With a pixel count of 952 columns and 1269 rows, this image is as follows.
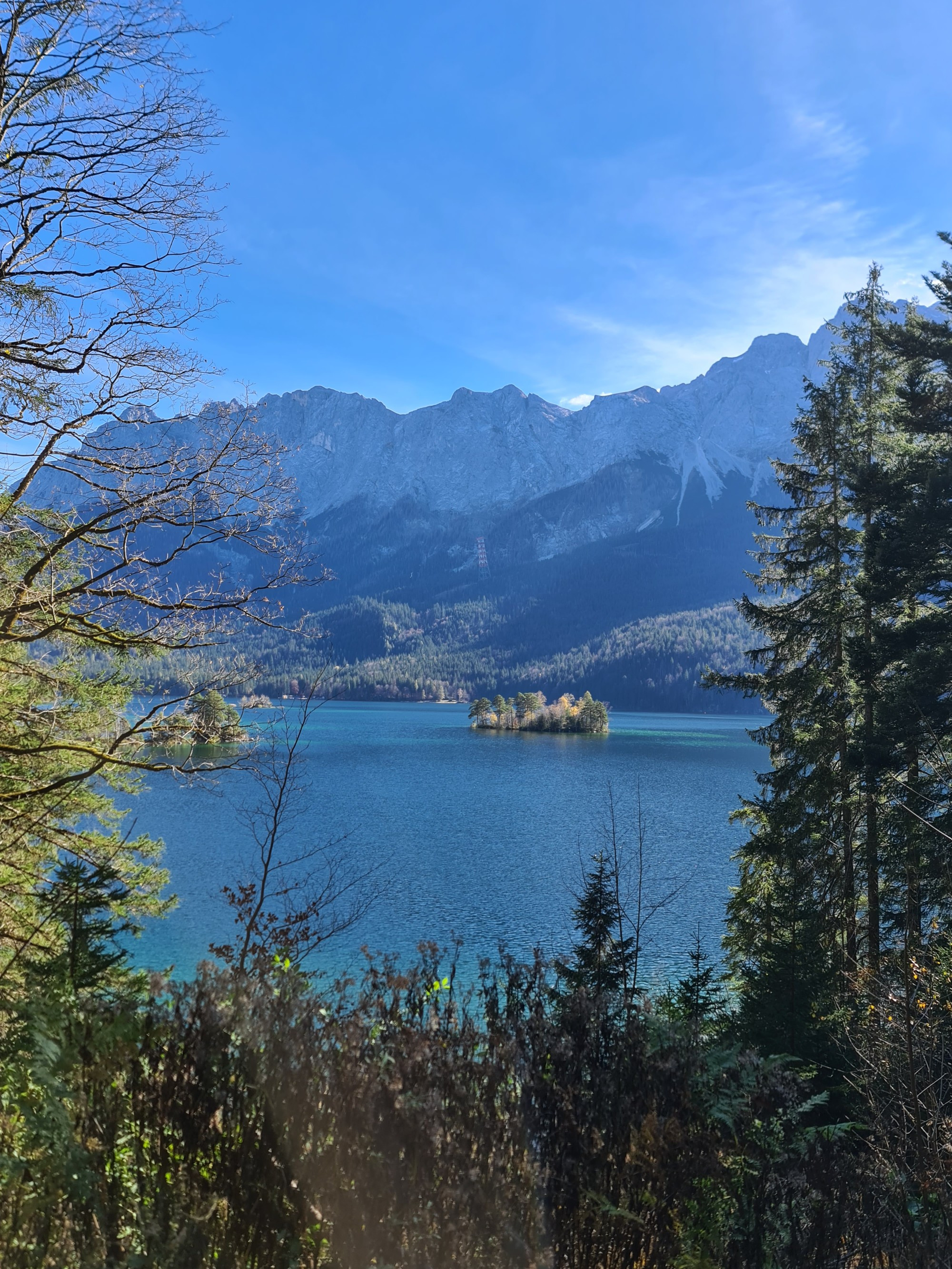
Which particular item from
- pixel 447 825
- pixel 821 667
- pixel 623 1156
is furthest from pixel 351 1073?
pixel 447 825

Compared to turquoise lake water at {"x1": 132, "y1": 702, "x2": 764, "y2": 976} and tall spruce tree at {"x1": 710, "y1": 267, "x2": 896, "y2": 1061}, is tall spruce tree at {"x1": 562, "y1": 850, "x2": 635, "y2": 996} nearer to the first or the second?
turquoise lake water at {"x1": 132, "y1": 702, "x2": 764, "y2": 976}

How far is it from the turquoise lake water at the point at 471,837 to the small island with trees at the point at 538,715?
75.0 feet

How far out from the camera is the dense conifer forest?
1732 mm

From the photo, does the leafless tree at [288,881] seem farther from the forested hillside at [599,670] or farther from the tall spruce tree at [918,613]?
the forested hillside at [599,670]

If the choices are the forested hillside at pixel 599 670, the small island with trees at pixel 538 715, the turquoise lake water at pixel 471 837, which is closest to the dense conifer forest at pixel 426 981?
the turquoise lake water at pixel 471 837

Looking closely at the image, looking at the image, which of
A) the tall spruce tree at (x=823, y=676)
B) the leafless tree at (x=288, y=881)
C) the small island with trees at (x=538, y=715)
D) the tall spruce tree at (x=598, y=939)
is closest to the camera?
the leafless tree at (x=288, y=881)

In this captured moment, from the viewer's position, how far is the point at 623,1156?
1847 mm

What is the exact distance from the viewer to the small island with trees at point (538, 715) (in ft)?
282

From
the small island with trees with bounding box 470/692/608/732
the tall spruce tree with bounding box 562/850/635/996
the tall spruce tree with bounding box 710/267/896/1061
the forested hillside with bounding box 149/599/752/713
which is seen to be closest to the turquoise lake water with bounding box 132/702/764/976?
the tall spruce tree with bounding box 562/850/635/996

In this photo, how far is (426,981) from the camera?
2.37 m

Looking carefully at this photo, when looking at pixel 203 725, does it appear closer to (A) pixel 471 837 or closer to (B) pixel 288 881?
(B) pixel 288 881

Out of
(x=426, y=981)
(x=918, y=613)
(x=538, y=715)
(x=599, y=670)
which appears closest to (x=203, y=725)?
(x=426, y=981)

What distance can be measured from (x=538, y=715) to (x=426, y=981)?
3497 inches

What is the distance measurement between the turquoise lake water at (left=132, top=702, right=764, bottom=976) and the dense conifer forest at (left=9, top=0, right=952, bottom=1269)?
135 centimetres
